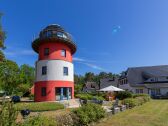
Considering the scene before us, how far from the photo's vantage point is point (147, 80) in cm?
5328

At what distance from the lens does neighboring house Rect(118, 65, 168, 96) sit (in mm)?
50000

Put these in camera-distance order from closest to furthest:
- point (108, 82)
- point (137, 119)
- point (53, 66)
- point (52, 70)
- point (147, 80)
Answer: point (137, 119) < point (52, 70) < point (53, 66) < point (147, 80) < point (108, 82)

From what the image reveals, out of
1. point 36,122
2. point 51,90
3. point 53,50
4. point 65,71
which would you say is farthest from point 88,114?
point 53,50

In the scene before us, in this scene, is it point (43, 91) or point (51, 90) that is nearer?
point (51, 90)

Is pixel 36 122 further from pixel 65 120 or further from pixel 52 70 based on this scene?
pixel 52 70

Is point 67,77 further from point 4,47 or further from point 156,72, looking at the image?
point 156,72

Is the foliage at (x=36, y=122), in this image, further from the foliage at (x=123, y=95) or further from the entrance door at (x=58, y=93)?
the foliage at (x=123, y=95)

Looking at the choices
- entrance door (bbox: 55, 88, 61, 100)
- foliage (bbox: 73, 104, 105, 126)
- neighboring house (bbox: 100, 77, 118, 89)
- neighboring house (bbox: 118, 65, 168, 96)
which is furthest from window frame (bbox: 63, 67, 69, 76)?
neighboring house (bbox: 100, 77, 118, 89)

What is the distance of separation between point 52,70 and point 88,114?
59.1 ft

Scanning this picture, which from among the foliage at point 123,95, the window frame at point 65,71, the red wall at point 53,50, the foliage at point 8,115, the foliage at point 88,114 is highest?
the red wall at point 53,50

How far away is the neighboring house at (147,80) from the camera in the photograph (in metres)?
50.0

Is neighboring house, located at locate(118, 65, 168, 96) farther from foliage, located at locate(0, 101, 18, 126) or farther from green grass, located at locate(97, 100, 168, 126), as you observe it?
foliage, located at locate(0, 101, 18, 126)

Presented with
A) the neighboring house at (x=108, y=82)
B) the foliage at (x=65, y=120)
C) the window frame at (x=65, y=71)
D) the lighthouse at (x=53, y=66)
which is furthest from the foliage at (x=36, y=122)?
the neighboring house at (x=108, y=82)

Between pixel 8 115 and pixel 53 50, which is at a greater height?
pixel 53 50
